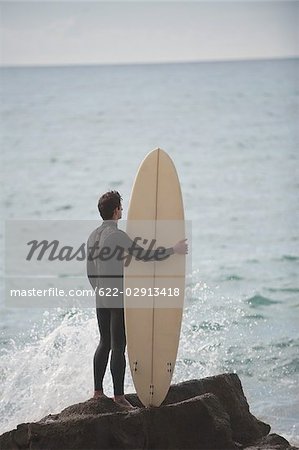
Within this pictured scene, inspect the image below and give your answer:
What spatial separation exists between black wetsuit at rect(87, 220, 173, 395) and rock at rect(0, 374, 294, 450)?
13cm

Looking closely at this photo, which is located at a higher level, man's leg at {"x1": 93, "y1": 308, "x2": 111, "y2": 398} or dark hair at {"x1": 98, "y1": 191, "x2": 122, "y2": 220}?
dark hair at {"x1": 98, "y1": 191, "x2": 122, "y2": 220}

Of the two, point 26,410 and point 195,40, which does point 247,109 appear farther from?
point 26,410

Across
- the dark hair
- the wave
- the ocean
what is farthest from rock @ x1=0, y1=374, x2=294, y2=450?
the wave

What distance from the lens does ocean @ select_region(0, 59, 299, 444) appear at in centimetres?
577

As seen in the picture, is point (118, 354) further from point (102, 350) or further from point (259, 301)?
point (259, 301)

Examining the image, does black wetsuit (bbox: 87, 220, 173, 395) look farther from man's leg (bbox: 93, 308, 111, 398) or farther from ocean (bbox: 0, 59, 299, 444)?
ocean (bbox: 0, 59, 299, 444)

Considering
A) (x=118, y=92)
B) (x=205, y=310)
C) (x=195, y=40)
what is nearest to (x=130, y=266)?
(x=205, y=310)

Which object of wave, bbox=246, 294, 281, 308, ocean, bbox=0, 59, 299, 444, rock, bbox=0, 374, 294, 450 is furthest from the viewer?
wave, bbox=246, 294, 281, 308

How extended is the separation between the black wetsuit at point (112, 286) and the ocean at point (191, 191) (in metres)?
1.29

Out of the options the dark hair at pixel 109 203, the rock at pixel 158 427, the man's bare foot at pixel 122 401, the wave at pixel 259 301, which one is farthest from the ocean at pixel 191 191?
the dark hair at pixel 109 203

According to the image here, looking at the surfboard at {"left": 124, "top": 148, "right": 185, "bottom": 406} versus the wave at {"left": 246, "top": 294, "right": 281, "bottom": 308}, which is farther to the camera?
the wave at {"left": 246, "top": 294, "right": 281, "bottom": 308}

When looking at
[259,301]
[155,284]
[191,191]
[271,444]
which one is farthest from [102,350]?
[191,191]

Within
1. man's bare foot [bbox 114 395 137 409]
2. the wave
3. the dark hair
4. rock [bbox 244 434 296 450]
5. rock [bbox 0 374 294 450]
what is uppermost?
the dark hair

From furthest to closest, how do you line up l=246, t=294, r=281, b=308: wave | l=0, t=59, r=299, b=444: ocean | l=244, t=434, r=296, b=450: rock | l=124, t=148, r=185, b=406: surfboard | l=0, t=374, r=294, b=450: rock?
l=246, t=294, r=281, b=308: wave, l=0, t=59, r=299, b=444: ocean, l=124, t=148, r=185, b=406: surfboard, l=244, t=434, r=296, b=450: rock, l=0, t=374, r=294, b=450: rock
